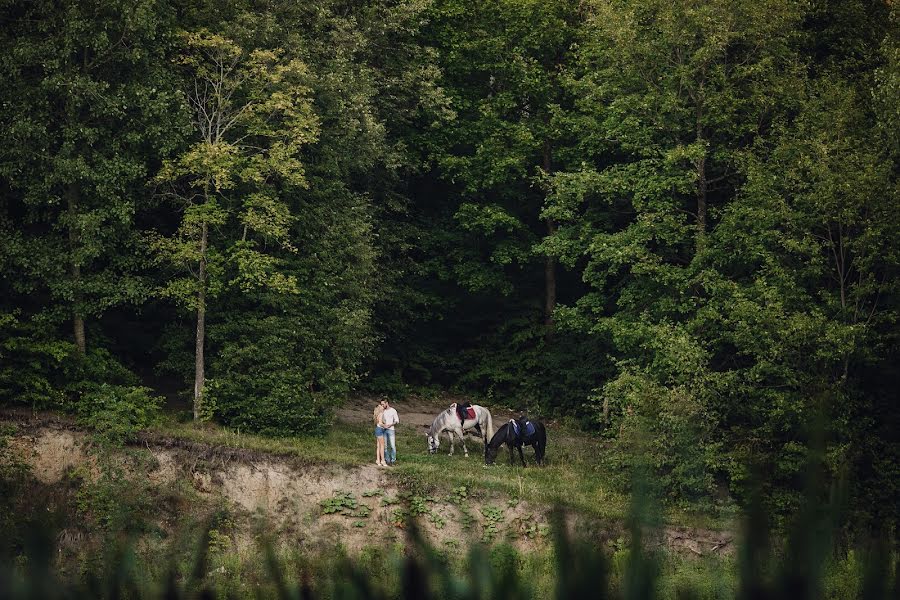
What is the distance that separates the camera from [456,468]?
87.3 feet

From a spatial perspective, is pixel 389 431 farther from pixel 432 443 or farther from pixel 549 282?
pixel 549 282

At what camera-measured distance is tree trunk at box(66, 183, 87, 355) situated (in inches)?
993

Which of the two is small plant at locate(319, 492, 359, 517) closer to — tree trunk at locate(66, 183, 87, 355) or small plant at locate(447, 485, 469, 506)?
small plant at locate(447, 485, 469, 506)

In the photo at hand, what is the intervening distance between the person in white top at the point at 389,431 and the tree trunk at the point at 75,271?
7.89 m

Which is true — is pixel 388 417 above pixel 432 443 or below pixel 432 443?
above

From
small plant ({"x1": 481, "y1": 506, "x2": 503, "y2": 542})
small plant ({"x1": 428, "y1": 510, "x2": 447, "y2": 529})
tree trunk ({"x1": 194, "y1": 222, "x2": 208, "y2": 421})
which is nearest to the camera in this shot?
small plant ({"x1": 481, "y1": 506, "x2": 503, "y2": 542})

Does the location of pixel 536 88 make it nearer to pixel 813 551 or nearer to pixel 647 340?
pixel 647 340

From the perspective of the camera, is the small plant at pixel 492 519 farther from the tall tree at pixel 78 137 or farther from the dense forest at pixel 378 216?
the tall tree at pixel 78 137

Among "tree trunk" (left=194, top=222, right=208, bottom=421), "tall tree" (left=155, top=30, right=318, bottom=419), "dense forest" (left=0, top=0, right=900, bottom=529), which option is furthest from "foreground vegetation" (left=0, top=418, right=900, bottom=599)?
"tree trunk" (left=194, top=222, right=208, bottom=421)

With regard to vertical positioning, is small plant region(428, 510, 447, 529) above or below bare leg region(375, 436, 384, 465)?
below

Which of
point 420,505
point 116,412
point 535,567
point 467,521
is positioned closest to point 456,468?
point 420,505

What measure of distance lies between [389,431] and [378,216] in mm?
13453

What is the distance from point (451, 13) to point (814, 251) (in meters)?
18.5

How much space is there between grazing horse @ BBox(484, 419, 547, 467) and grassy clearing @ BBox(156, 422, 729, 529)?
38cm
